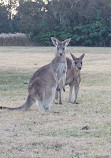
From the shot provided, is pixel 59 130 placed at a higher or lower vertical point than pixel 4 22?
higher

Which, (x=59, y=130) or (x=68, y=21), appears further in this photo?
(x=68, y=21)

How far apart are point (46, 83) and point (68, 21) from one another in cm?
4360

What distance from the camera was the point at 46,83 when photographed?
28.8ft

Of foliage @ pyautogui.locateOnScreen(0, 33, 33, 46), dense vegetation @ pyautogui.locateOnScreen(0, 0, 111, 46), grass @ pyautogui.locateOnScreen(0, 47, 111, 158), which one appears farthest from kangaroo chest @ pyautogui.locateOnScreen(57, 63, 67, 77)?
foliage @ pyautogui.locateOnScreen(0, 33, 33, 46)

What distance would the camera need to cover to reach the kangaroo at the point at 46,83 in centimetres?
846

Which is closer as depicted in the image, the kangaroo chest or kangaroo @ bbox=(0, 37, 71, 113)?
kangaroo @ bbox=(0, 37, 71, 113)

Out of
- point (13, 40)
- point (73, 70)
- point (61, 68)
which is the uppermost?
point (61, 68)

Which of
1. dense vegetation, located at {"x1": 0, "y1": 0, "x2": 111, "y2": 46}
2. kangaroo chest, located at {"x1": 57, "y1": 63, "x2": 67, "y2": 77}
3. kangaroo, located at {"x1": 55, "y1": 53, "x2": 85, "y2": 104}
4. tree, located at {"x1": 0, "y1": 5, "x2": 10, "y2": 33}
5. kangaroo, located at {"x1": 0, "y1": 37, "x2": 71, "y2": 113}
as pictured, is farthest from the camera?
tree, located at {"x1": 0, "y1": 5, "x2": 10, "y2": 33}

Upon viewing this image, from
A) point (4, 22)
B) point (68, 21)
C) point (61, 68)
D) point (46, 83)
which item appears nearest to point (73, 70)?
point (61, 68)

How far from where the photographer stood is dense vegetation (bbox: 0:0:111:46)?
49750 mm

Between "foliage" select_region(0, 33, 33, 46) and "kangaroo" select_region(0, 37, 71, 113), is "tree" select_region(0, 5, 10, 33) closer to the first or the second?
"foliage" select_region(0, 33, 33, 46)

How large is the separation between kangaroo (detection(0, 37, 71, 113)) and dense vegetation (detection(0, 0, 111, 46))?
129 feet

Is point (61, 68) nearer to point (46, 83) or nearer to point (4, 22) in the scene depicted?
point (46, 83)

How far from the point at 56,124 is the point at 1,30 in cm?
5294
